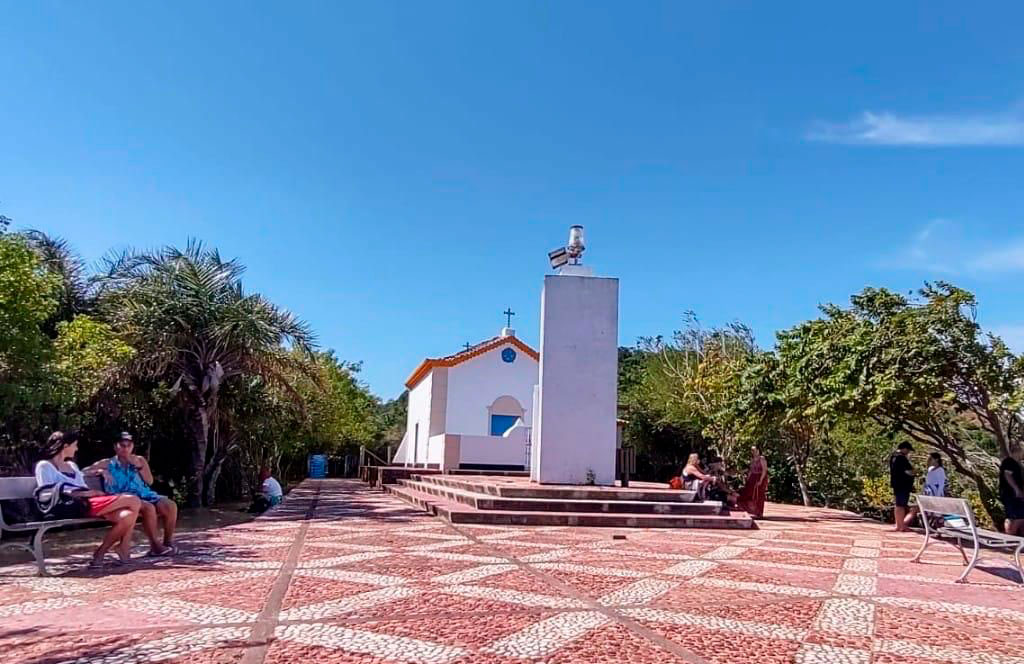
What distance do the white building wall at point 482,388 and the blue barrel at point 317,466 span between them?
1569 cm

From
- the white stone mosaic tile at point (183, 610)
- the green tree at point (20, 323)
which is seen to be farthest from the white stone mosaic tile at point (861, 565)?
the green tree at point (20, 323)

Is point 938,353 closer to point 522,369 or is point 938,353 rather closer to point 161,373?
point 161,373

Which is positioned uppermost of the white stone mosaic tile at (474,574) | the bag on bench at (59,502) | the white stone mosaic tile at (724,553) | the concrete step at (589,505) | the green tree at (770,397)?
the green tree at (770,397)

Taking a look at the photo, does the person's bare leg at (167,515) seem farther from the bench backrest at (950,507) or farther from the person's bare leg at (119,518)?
the bench backrest at (950,507)

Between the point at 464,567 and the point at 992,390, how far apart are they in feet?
30.7

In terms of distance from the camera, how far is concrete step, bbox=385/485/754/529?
1014cm

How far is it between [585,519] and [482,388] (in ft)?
55.1

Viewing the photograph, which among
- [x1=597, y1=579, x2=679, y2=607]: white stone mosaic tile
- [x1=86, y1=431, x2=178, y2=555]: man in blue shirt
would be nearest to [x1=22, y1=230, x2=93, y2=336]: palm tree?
[x1=86, y1=431, x2=178, y2=555]: man in blue shirt

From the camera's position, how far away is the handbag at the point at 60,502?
Answer: 6.05 metres

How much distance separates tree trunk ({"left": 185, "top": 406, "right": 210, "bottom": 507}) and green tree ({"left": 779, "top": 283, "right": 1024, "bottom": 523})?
10.5m

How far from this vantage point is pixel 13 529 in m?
5.75

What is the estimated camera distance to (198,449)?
13359 mm

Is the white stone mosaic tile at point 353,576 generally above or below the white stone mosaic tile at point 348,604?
above

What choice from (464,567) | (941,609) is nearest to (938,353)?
(941,609)
